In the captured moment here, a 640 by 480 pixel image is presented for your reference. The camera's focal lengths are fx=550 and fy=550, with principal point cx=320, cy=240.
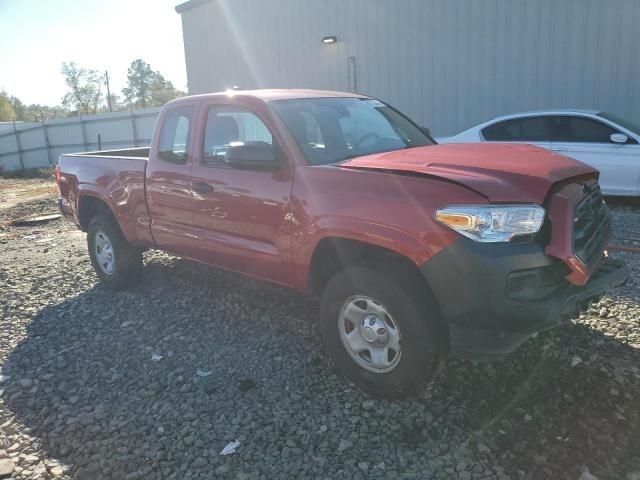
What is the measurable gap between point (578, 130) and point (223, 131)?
244 inches

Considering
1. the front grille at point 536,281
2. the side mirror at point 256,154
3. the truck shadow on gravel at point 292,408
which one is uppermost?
the side mirror at point 256,154

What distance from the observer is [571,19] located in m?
10.5

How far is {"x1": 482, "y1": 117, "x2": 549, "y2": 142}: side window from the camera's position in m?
8.65

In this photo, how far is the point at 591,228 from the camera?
321 centimetres

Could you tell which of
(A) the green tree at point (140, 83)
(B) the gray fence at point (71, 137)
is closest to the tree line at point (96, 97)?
(A) the green tree at point (140, 83)

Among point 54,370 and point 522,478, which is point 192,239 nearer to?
point 54,370

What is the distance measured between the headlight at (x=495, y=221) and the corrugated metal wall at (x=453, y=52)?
9.27 metres

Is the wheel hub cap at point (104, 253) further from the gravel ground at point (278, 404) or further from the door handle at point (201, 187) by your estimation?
the door handle at point (201, 187)

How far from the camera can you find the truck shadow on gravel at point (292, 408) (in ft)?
9.00

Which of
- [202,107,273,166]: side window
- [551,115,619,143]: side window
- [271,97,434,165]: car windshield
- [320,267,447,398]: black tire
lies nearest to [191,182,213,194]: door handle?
[202,107,273,166]: side window

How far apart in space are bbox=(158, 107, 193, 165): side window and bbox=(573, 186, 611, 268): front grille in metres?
2.97

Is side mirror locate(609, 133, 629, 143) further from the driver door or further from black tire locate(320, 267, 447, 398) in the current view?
black tire locate(320, 267, 447, 398)

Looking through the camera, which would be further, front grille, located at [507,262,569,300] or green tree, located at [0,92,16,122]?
green tree, located at [0,92,16,122]

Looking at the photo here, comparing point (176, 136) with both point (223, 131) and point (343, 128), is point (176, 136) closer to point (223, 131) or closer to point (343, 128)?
point (223, 131)
